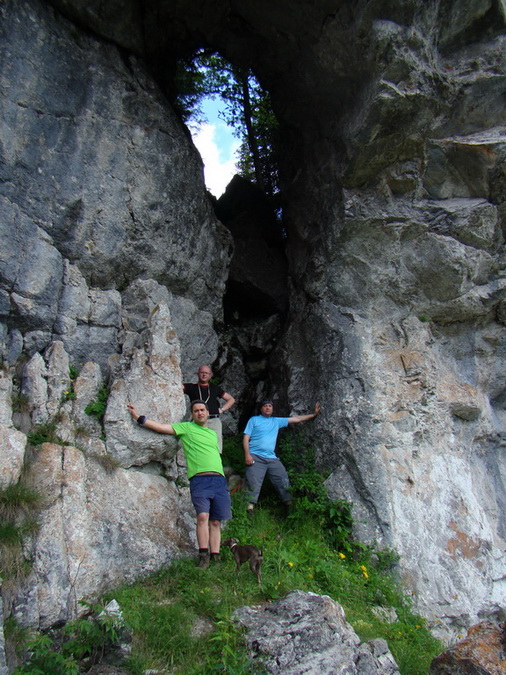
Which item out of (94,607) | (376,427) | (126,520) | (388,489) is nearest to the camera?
(94,607)

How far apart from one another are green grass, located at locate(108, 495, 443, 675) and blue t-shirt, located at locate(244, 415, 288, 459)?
31.8 inches

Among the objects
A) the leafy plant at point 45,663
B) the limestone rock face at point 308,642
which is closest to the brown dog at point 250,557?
the limestone rock face at point 308,642

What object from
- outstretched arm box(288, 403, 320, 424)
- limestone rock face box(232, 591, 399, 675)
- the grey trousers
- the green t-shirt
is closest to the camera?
limestone rock face box(232, 591, 399, 675)

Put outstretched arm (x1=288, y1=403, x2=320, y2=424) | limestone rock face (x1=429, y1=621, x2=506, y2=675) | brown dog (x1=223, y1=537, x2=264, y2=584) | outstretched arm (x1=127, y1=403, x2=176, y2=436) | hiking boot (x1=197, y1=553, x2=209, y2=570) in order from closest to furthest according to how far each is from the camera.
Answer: limestone rock face (x1=429, y1=621, x2=506, y2=675), brown dog (x1=223, y1=537, x2=264, y2=584), hiking boot (x1=197, y1=553, x2=209, y2=570), outstretched arm (x1=127, y1=403, x2=176, y2=436), outstretched arm (x1=288, y1=403, x2=320, y2=424)

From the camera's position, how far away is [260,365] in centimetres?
1132

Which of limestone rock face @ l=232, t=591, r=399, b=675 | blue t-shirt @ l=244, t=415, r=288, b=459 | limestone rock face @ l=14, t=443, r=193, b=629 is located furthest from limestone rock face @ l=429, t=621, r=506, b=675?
blue t-shirt @ l=244, t=415, r=288, b=459

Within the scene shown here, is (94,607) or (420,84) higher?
(420,84)

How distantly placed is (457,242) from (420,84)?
2.62 metres

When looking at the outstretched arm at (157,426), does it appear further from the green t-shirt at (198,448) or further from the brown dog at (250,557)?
the brown dog at (250,557)

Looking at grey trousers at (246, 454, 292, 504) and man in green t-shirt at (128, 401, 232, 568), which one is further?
grey trousers at (246, 454, 292, 504)

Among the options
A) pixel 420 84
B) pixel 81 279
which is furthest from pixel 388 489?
pixel 420 84

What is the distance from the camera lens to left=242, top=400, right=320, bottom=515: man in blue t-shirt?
8.21m

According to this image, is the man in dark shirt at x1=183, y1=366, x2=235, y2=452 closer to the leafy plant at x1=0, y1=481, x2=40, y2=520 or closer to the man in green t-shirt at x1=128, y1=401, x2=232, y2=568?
the man in green t-shirt at x1=128, y1=401, x2=232, y2=568

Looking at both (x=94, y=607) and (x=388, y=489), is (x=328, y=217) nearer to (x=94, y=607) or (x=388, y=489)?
(x=388, y=489)
